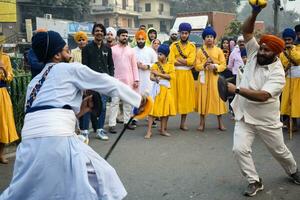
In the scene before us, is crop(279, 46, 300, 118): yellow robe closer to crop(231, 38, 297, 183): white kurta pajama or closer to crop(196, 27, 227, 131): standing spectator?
crop(196, 27, 227, 131): standing spectator

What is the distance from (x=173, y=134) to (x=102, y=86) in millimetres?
4991

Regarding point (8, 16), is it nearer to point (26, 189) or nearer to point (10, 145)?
point (10, 145)

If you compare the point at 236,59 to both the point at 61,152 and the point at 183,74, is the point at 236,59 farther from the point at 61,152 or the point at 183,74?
the point at 61,152

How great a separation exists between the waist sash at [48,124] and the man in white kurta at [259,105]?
2.25 meters

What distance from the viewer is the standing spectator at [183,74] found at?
8.13 m

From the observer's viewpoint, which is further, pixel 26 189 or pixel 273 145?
pixel 273 145

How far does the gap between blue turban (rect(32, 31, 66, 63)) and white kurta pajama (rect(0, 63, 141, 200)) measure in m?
0.20

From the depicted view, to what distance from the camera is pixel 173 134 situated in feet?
26.0

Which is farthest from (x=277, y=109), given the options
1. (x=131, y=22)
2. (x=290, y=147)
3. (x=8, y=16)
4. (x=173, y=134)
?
(x=131, y=22)

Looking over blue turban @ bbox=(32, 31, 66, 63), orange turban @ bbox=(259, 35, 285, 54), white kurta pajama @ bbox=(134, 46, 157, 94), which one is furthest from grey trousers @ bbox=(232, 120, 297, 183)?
white kurta pajama @ bbox=(134, 46, 157, 94)

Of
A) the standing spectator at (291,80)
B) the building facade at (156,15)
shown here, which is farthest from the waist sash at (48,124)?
the building facade at (156,15)

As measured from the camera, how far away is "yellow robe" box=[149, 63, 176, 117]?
7.74 metres

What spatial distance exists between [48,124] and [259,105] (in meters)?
2.61

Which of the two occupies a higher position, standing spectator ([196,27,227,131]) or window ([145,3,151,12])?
window ([145,3,151,12])
